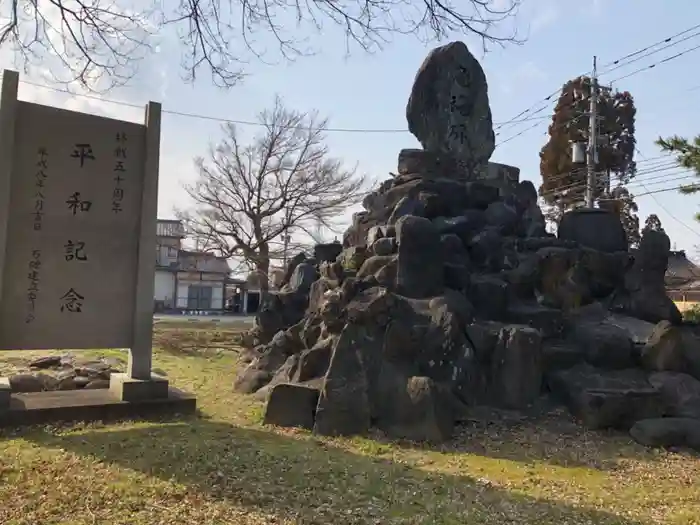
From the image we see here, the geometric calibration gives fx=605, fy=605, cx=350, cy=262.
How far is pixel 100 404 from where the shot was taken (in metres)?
5.98

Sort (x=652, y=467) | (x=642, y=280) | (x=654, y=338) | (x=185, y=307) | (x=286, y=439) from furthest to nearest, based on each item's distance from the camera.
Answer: (x=185, y=307) → (x=642, y=280) → (x=654, y=338) → (x=286, y=439) → (x=652, y=467)

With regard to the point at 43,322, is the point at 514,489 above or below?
below

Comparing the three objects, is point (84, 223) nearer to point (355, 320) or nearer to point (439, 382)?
point (355, 320)

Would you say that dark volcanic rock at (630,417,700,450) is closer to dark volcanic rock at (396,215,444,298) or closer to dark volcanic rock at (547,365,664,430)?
dark volcanic rock at (547,365,664,430)

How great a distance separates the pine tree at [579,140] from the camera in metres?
23.4

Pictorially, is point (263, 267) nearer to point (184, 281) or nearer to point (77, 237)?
point (184, 281)

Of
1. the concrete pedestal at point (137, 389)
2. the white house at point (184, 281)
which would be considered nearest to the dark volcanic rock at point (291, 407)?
the concrete pedestal at point (137, 389)

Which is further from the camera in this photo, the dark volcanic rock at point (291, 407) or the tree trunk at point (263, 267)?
the tree trunk at point (263, 267)

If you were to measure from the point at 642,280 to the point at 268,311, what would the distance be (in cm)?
582

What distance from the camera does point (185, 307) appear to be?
3175cm

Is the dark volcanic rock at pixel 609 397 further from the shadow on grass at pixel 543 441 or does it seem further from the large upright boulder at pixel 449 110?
the large upright boulder at pixel 449 110

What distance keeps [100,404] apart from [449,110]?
7.15m

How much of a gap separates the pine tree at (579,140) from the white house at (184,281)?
56.6ft

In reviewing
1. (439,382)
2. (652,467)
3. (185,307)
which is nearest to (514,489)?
(652,467)
